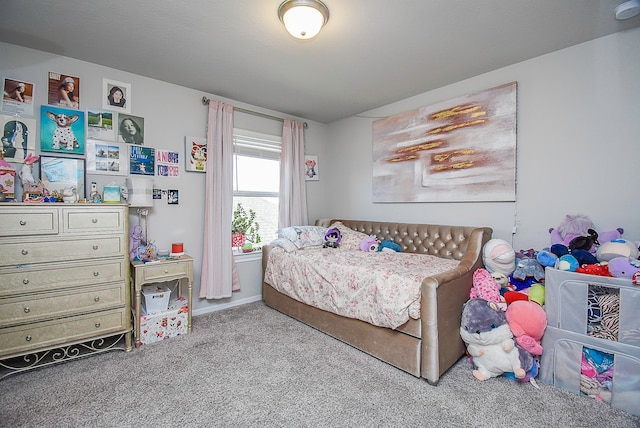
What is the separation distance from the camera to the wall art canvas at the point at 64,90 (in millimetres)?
2445

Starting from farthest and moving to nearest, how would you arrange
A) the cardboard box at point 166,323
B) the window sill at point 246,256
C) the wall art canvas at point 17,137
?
the window sill at point 246,256, the cardboard box at point 166,323, the wall art canvas at point 17,137

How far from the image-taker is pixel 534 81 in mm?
2504

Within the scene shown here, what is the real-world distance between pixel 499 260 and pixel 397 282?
93 centimetres

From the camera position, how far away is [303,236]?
135 inches

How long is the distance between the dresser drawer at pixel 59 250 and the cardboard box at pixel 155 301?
19.4 inches

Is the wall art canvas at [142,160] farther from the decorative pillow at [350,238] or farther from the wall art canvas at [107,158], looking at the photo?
the decorative pillow at [350,238]

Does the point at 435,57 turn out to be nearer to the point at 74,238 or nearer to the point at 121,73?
the point at 121,73

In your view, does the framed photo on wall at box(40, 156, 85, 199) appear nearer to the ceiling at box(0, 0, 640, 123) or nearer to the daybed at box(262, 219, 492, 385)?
the ceiling at box(0, 0, 640, 123)

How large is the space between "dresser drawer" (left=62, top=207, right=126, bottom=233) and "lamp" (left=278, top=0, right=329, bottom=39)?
198cm

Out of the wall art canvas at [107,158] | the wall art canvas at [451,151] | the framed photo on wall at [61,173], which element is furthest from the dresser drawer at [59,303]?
the wall art canvas at [451,151]

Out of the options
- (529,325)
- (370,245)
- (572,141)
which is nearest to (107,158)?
(370,245)

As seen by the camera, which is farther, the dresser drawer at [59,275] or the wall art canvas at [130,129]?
the wall art canvas at [130,129]

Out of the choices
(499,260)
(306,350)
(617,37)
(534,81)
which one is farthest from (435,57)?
(306,350)

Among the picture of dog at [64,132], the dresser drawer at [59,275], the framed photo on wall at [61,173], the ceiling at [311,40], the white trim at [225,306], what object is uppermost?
the ceiling at [311,40]
